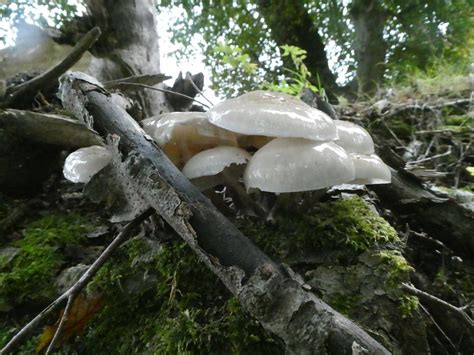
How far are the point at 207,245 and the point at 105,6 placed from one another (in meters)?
3.63

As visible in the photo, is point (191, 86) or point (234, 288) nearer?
point (234, 288)

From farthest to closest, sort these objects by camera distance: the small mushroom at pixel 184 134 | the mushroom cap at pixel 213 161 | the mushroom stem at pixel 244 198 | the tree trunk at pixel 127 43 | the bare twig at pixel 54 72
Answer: the tree trunk at pixel 127 43, the bare twig at pixel 54 72, the mushroom stem at pixel 244 198, the small mushroom at pixel 184 134, the mushroom cap at pixel 213 161

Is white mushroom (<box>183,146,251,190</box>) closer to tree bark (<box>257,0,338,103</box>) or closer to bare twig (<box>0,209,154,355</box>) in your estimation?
bare twig (<box>0,209,154,355</box>)

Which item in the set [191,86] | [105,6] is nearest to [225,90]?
[105,6]

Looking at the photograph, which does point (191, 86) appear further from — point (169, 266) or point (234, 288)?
point (234, 288)

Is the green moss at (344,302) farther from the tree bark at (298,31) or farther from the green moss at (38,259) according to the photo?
the tree bark at (298,31)

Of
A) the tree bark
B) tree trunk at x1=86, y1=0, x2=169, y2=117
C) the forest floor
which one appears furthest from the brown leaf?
the tree bark

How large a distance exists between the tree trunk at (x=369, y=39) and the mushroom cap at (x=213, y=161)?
22.1 ft

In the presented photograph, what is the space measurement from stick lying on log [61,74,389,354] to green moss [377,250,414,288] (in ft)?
1.51

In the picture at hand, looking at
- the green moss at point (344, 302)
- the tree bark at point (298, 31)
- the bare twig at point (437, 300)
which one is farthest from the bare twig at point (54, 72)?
the tree bark at point (298, 31)

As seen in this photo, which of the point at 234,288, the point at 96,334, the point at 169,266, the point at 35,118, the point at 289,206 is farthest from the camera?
the point at 35,118

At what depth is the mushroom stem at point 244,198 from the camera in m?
1.64

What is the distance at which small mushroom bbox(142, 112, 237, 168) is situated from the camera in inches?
60.3

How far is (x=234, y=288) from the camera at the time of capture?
1.11 m
